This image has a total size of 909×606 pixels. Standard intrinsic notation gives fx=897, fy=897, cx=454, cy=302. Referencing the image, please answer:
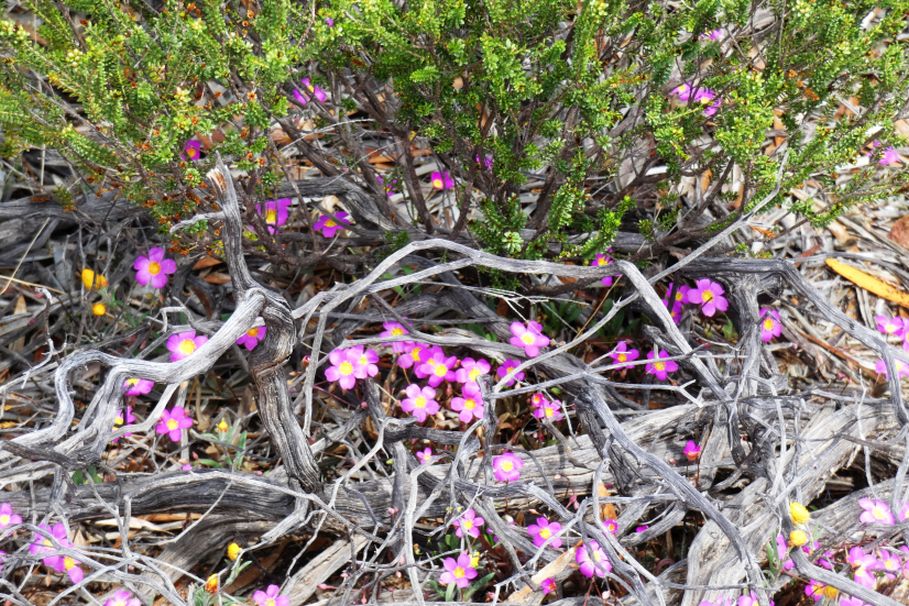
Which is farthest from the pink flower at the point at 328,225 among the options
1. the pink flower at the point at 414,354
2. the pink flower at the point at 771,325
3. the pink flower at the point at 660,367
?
the pink flower at the point at 771,325

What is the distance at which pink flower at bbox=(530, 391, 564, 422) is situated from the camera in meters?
2.68

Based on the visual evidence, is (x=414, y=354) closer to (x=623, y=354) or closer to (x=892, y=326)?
(x=623, y=354)

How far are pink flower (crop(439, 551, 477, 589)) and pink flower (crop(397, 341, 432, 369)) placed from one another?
26.7 inches

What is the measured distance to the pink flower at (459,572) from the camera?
2.35m

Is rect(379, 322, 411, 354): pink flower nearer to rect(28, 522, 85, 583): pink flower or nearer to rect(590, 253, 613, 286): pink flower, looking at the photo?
rect(590, 253, 613, 286): pink flower

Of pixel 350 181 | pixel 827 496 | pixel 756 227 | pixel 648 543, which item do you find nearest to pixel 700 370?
pixel 648 543

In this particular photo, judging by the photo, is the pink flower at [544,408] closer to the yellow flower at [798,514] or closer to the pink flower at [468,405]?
the pink flower at [468,405]

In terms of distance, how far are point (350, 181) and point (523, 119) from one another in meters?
0.71

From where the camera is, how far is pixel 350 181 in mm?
2977

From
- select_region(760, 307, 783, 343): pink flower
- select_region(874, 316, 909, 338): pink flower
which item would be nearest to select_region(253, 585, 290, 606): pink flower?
select_region(760, 307, 783, 343): pink flower

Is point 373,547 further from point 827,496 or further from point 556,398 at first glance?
point 827,496

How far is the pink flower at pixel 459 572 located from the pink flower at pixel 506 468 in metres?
0.26

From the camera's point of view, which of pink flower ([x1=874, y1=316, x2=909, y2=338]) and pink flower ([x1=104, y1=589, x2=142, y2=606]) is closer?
pink flower ([x1=104, y1=589, x2=142, y2=606])

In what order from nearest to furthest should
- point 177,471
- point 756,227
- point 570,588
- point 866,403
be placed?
point 177,471, point 570,588, point 866,403, point 756,227
